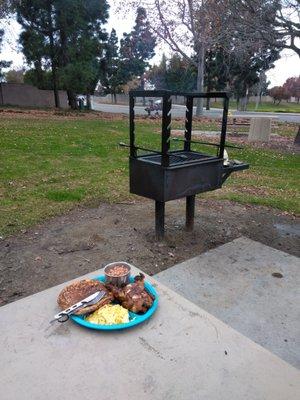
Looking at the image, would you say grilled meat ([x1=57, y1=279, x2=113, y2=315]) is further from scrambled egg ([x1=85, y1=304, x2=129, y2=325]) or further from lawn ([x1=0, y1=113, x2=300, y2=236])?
lawn ([x1=0, y1=113, x2=300, y2=236])

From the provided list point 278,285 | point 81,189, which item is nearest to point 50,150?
point 81,189

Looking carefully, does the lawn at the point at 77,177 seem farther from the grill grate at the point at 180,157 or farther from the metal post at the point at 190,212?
the grill grate at the point at 180,157

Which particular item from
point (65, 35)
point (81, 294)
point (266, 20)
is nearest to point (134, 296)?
point (81, 294)

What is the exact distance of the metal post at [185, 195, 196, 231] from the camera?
12.8ft

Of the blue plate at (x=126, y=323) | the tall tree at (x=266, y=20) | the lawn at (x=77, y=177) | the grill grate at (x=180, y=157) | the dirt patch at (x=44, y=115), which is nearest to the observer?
the blue plate at (x=126, y=323)

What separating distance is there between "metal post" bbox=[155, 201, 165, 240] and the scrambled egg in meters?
1.81

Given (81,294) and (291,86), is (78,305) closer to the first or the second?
(81,294)

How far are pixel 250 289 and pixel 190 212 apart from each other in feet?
4.17

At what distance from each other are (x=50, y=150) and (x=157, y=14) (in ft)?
41.9

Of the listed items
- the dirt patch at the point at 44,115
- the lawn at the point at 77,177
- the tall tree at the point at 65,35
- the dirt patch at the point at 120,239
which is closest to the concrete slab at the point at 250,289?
the dirt patch at the point at 120,239

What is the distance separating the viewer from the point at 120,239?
381 cm

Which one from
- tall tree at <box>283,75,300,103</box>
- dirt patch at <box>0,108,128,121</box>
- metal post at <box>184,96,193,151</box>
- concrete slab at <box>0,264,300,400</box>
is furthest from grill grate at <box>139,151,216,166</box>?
tall tree at <box>283,75,300,103</box>

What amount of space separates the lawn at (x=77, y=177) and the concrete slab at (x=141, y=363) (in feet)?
8.47

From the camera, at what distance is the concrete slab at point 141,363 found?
142 centimetres
